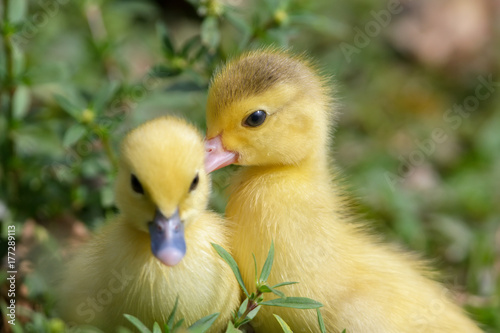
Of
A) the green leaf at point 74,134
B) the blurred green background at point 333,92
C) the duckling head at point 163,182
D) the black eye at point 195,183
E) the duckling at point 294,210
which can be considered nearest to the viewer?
the duckling head at point 163,182

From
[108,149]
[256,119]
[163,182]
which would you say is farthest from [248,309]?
[108,149]

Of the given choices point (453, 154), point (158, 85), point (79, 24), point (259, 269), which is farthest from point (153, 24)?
point (259, 269)

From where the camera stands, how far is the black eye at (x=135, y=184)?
1.96 metres

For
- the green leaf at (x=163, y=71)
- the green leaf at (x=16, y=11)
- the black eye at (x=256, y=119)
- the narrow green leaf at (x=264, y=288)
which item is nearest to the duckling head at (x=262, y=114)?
the black eye at (x=256, y=119)

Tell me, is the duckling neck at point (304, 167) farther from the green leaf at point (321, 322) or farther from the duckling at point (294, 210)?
the green leaf at point (321, 322)

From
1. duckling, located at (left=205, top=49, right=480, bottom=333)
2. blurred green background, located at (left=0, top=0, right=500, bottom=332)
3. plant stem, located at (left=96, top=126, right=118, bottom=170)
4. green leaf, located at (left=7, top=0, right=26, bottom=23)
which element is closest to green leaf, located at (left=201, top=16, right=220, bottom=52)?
blurred green background, located at (left=0, top=0, right=500, bottom=332)

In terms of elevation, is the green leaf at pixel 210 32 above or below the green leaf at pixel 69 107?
above

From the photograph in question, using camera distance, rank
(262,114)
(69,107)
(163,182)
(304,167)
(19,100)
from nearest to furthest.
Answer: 1. (163,182)
2. (262,114)
3. (304,167)
4. (69,107)
5. (19,100)

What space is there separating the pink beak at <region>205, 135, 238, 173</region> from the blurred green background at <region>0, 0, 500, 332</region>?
37 cm

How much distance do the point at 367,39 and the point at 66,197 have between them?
2.60 meters

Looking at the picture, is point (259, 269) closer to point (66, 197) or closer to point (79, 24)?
point (66, 197)

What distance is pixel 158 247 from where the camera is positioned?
1.92m

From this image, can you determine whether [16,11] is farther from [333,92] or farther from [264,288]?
[264,288]

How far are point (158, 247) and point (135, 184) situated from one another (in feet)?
0.63
